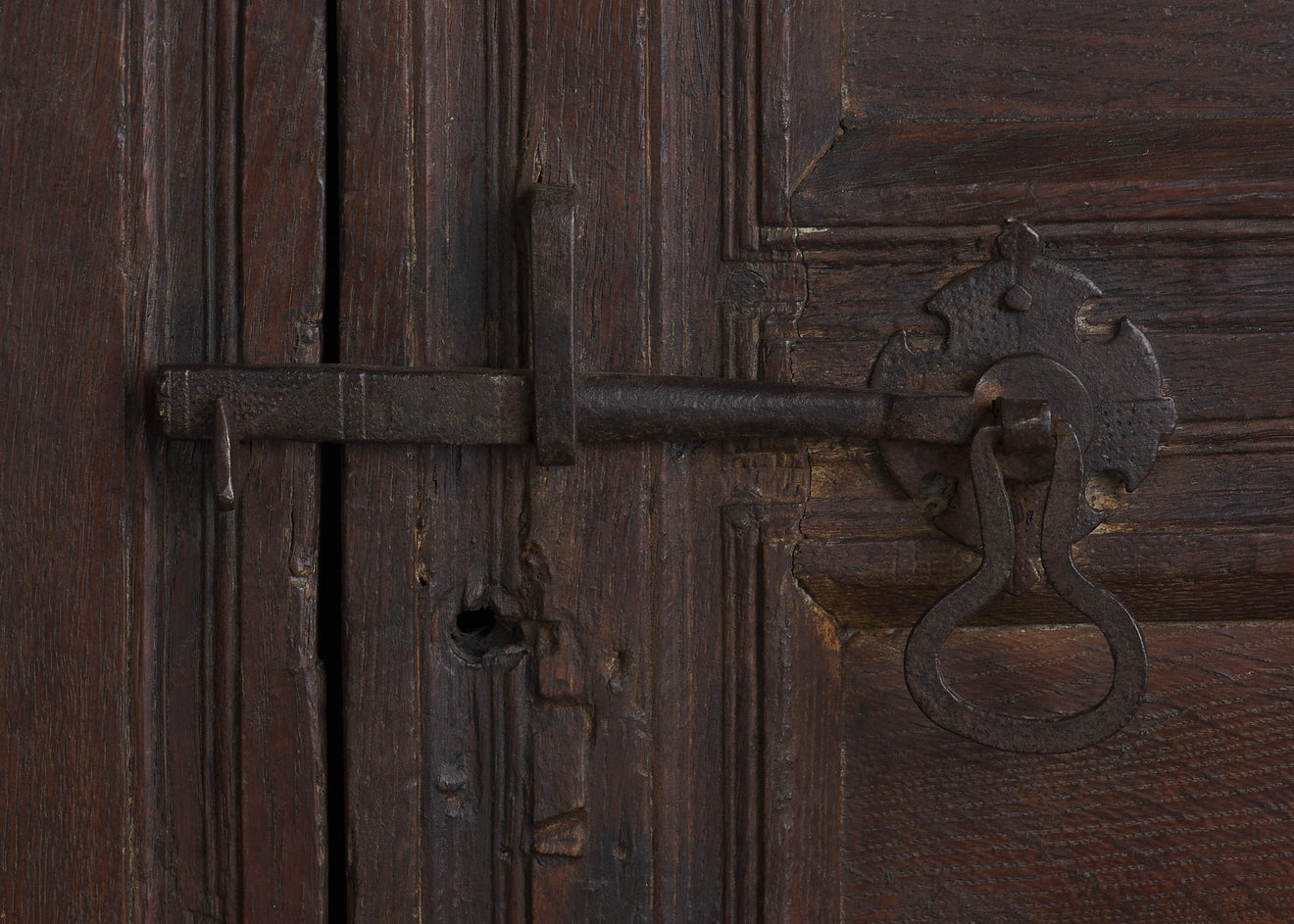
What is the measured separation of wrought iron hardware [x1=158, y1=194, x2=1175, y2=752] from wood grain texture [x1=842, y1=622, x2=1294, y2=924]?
2.9 inches

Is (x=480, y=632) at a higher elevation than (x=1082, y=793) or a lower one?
higher

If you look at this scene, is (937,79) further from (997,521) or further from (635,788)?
(635,788)

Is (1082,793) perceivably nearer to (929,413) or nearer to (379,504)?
(929,413)

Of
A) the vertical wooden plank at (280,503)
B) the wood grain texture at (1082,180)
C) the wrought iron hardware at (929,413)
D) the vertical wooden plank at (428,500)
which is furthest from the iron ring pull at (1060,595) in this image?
the vertical wooden plank at (280,503)

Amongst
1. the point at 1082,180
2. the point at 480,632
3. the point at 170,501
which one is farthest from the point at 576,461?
the point at 1082,180

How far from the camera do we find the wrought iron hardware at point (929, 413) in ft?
1.83

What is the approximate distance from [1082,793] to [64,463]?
645 millimetres

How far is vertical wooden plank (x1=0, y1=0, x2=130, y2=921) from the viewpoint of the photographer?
0.58 meters

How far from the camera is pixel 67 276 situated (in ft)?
1.90

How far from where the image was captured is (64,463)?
58 cm

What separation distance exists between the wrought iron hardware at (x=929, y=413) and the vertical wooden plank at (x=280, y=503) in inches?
1.5

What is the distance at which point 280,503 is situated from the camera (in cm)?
59

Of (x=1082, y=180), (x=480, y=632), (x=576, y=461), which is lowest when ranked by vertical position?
(x=480, y=632)

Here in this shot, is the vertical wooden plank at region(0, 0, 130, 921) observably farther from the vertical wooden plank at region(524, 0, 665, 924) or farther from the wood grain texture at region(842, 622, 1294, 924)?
the wood grain texture at region(842, 622, 1294, 924)
